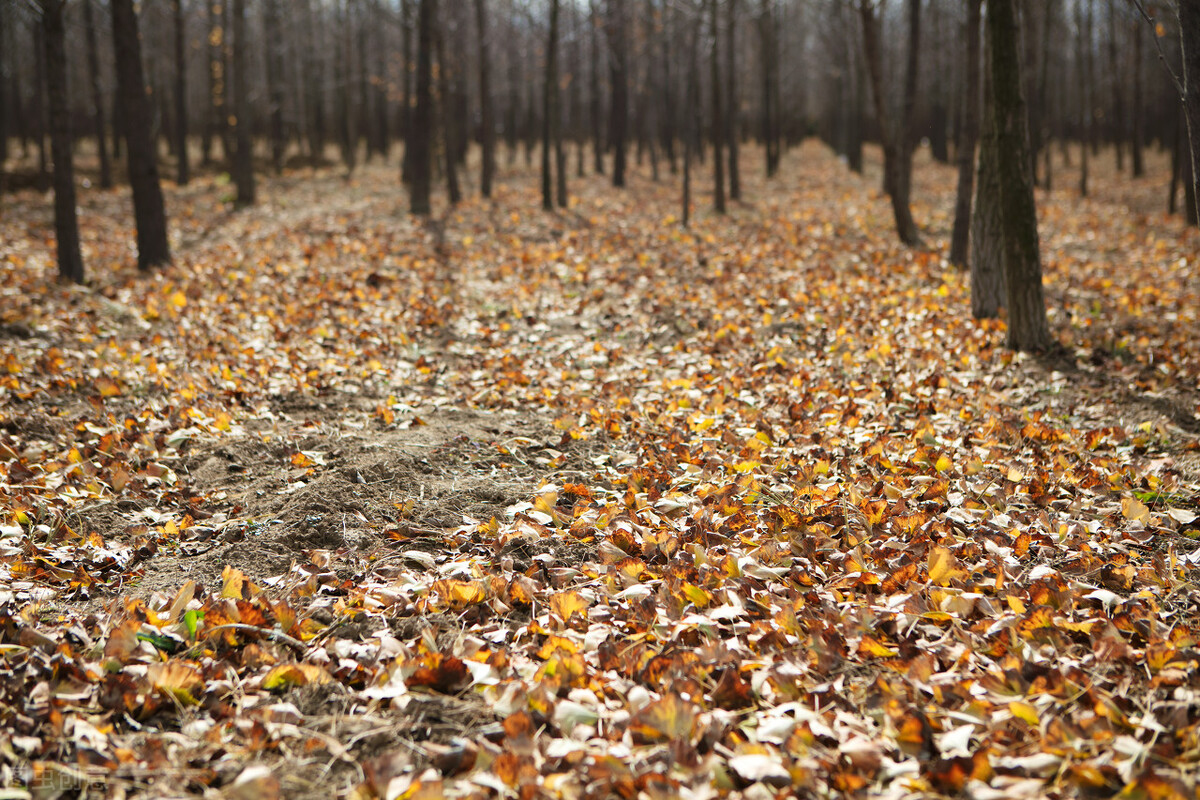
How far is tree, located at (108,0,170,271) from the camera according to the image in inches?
385

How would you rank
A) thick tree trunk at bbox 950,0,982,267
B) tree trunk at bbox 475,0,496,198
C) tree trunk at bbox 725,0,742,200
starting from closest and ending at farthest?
thick tree trunk at bbox 950,0,982,267
tree trunk at bbox 475,0,496,198
tree trunk at bbox 725,0,742,200

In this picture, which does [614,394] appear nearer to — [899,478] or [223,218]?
[899,478]

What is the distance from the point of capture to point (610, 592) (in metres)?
2.97

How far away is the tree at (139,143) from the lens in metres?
9.78

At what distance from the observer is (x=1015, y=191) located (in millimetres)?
6078

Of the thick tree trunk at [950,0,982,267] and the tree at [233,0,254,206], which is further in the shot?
the tree at [233,0,254,206]

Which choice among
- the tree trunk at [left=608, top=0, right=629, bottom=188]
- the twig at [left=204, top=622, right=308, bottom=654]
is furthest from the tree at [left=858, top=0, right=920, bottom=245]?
the twig at [left=204, top=622, right=308, bottom=654]

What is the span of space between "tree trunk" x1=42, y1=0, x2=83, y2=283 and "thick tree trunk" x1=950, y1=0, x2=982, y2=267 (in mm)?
10515

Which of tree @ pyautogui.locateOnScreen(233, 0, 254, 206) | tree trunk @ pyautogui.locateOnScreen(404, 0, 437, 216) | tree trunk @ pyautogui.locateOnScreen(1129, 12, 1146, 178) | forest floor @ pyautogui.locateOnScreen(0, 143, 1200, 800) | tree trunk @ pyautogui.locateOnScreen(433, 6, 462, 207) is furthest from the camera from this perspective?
tree trunk @ pyautogui.locateOnScreen(1129, 12, 1146, 178)

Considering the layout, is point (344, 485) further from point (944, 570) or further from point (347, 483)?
point (944, 570)

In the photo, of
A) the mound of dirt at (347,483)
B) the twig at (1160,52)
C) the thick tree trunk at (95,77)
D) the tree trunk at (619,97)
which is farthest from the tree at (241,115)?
the twig at (1160,52)

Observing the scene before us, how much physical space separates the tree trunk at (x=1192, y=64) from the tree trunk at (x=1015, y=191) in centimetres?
195

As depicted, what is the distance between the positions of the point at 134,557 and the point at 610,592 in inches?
81.6

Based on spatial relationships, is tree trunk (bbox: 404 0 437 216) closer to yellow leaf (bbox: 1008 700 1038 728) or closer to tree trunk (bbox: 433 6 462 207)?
tree trunk (bbox: 433 6 462 207)
